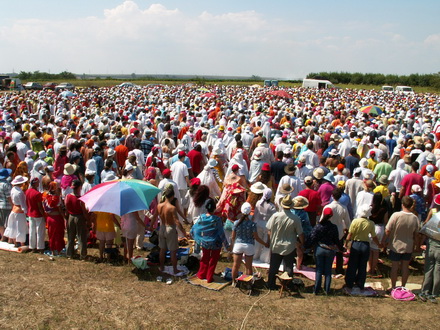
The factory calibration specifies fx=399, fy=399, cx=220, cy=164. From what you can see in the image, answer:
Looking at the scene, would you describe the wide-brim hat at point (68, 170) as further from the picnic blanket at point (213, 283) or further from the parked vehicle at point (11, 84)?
the parked vehicle at point (11, 84)

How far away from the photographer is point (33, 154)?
1007 centimetres

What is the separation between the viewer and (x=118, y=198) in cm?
602

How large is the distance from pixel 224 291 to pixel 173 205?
152cm

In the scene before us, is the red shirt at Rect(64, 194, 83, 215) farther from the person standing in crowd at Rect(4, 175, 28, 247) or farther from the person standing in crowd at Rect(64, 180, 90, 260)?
the person standing in crowd at Rect(4, 175, 28, 247)

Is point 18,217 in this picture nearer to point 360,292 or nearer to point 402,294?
point 360,292

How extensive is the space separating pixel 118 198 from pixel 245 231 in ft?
6.47

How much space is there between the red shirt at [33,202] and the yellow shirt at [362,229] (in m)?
5.24

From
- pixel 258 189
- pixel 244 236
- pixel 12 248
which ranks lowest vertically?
pixel 12 248

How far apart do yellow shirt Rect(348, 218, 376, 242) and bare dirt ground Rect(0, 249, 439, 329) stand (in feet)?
3.00

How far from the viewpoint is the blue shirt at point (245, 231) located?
5.89 m

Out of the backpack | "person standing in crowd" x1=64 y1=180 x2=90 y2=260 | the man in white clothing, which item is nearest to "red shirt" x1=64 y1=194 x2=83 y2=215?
"person standing in crowd" x1=64 y1=180 x2=90 y2=260

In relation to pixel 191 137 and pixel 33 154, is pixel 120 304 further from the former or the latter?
pixel 191 137

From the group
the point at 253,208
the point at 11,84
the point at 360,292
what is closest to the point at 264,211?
the point at 253,208

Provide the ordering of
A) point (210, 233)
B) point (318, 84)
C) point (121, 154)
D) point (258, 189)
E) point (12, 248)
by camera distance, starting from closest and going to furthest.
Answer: point (210, 233)
point (258, 189)
point (12, 248)
point (121, 154)
point (318, 84)
